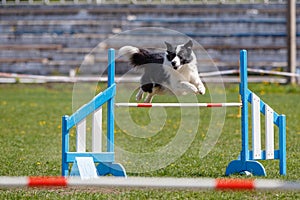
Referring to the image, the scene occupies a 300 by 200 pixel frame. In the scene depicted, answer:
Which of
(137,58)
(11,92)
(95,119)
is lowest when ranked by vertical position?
(11,92)

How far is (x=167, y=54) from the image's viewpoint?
25.5ft

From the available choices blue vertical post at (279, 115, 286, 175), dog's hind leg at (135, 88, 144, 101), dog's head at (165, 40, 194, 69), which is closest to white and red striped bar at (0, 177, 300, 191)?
Result: dog's head at (165, 40, 194, 69)

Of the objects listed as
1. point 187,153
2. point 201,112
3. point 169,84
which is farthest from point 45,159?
point 201,112

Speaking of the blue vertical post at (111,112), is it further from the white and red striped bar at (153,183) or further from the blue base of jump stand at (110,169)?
the white and red striped bar at (153,183)

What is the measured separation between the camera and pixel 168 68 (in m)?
7.76

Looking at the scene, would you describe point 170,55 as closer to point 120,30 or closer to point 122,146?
point 122,146

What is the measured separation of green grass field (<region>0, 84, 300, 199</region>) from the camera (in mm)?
6852

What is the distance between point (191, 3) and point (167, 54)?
2611cm

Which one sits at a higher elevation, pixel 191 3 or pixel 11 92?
pixel 191 3

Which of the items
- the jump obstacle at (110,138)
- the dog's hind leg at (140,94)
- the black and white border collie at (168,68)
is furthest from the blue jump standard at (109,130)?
the dog's hind leg at (140,94)

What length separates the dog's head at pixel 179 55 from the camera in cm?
770

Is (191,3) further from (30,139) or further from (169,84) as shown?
(169,84)

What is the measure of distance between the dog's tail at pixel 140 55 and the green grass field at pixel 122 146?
1.19 meters

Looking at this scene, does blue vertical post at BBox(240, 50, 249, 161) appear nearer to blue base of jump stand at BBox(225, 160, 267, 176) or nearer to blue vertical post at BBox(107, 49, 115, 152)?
blue base of jump stand at BBox(225, 160, 267, 176)
